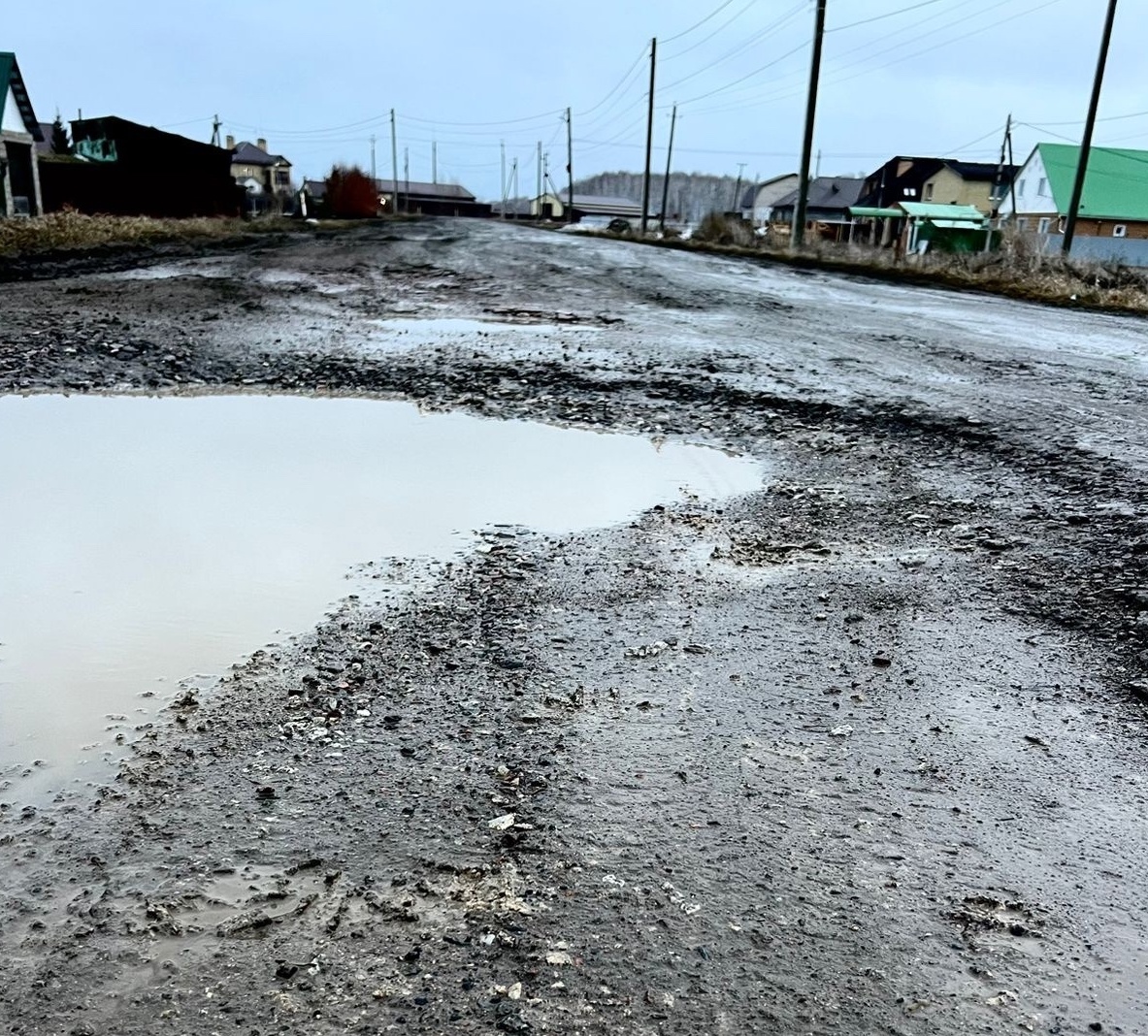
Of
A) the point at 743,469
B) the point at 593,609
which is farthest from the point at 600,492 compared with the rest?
the point at 593,609

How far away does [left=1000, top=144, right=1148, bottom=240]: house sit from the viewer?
43.0 metres

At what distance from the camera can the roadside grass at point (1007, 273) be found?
44.6 feet

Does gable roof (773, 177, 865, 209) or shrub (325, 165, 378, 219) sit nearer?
shrub (325, 165, 378, 219)

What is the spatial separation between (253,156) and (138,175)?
5337cm

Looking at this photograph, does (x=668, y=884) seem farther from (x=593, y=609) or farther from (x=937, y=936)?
(x=593, y=609)

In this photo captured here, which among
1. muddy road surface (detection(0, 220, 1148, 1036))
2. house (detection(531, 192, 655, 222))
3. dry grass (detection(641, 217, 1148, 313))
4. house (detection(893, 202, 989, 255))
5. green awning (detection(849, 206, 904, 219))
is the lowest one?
muddy road surface (detection(0, 220, 1148, 1036))

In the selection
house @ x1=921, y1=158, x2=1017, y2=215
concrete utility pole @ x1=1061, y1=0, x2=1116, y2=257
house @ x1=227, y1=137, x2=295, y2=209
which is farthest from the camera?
house @ x1=227, y1=137, x2=295, y2=209

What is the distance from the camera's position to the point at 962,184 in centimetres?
6381

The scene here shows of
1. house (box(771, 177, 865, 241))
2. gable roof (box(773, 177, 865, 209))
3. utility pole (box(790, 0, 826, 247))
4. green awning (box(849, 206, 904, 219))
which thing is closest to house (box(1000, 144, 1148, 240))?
green awning (box(849, 206, 904, 219))

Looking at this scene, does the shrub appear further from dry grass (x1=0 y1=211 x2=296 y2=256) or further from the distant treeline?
the distant treeline

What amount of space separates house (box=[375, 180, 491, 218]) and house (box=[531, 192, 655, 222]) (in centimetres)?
620

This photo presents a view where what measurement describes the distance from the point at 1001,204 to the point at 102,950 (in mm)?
61820

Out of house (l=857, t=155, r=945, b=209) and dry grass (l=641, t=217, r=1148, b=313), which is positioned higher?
house (l=857, t=155, r=945, b=209)

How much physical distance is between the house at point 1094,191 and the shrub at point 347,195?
107 ft
